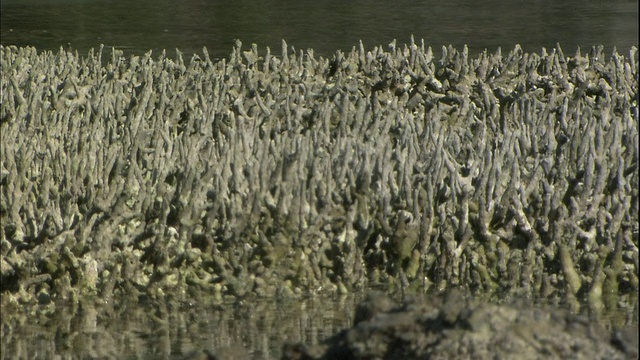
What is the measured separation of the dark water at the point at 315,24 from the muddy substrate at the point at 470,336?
24.6 feet

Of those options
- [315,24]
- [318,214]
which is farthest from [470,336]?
[315,24]

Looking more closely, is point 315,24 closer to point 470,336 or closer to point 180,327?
point 180,327

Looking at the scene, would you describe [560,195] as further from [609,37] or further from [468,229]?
[609,37]

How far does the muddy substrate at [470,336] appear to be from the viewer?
3.23 meters

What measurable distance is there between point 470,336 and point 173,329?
1.28 m

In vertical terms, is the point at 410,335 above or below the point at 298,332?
above

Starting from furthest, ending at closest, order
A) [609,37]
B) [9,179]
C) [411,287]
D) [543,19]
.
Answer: [543,19], [609,37], [9,179], [411,287]

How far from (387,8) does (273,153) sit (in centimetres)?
1039

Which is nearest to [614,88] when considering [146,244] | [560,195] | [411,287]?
[560,195]

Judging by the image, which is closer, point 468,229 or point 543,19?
point 468,229

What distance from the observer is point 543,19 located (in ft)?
44.2

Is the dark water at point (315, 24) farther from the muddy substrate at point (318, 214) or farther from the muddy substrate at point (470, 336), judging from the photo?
the muddy substrate at point (470, 336)

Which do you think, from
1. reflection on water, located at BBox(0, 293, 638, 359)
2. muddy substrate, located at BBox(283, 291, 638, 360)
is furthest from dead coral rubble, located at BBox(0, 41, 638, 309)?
muddy substrate, located at BBox(283, 291, 638, 360)

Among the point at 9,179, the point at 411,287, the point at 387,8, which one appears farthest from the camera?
the point at 387,8
